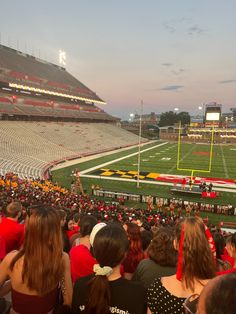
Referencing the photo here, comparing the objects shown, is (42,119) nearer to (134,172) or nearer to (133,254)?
(134,172)

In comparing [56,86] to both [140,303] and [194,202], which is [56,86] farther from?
[140,303]

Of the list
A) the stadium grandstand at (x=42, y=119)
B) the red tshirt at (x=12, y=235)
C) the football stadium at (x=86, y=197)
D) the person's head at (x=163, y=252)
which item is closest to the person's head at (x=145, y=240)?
the football stadium at (x=86, y=197)

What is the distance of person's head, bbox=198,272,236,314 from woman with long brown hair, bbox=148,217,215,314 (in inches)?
36.0

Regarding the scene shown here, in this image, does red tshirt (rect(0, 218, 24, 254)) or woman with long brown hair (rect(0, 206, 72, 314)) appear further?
red tshirt (rect(0, 218, 24, 254))

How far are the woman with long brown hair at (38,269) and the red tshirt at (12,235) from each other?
5.03 feet

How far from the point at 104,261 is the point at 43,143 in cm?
3821

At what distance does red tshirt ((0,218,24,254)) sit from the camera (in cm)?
380

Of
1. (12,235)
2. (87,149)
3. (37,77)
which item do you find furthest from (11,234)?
(37,77)

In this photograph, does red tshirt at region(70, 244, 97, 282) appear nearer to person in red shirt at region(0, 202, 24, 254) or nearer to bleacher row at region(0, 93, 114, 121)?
person in red shirt at region(0, 202, 24, 254)

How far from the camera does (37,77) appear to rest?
60.4 metres

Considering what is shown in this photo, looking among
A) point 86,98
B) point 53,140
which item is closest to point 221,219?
point 53,140

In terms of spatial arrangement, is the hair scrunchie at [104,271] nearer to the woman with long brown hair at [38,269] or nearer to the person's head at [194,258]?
the woman with long brown hair at [38,269]

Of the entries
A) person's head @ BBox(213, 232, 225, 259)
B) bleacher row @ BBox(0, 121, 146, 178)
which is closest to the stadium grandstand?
bleacher row @ BBox(0, 121, 146, 178)

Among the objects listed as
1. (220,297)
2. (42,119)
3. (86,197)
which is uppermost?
(42,119)
